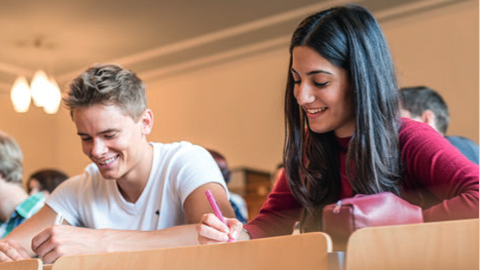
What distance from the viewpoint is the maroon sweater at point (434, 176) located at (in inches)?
43.7

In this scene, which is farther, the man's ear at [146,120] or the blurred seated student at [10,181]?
the blurred seated student at [10,181]

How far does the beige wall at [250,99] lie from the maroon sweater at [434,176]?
3271 millimetres

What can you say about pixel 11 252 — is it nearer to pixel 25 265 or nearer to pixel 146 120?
pixel 25 265

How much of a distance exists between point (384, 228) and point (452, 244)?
0.28 ft

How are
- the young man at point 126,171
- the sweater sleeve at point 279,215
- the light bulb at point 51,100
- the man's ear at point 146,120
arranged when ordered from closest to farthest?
the sweater sleeve at point 279,215 < the young man at point 126,171 < the man's ear at point 146,120 < the light bulb at point 51,100

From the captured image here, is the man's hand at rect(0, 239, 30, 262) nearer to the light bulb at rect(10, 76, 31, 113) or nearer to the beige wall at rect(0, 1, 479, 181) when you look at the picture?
the beige wall at rect(0, 1, 479, 181)

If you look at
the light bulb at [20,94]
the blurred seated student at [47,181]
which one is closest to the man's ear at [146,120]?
the blurred seated student at [47,181]

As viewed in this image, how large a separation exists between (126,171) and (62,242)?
1.29 feet

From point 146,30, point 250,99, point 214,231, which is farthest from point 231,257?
point 250,99

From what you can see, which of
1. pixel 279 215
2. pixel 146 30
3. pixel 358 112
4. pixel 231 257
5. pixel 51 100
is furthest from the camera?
pixel 146 30

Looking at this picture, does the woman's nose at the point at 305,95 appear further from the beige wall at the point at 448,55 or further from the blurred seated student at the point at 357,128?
the beige wall at the point at 448,55

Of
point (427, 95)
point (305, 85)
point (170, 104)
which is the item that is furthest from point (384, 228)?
point (170, 104)

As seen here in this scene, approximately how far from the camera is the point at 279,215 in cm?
155

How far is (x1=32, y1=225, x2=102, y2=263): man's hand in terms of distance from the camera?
54.9 inches
